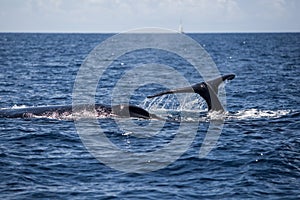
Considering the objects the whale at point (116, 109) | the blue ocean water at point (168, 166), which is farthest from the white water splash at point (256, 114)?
the whale at point (116, 109)

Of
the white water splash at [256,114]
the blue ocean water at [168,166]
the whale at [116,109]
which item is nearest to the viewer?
the blue ocean water at [168,166]

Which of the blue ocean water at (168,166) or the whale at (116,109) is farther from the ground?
the whale at (116,109)

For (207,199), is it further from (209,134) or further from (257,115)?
(257,115)

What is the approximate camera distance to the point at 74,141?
15.7 metres

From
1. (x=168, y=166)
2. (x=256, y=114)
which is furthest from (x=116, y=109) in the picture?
(x=168, y=166)

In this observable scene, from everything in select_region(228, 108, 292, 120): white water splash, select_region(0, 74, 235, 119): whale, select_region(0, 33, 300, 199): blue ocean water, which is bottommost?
select_region(0, 33, 300, 199): blue ocean water

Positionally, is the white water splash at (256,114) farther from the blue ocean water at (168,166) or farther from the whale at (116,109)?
the whale at (116,109)

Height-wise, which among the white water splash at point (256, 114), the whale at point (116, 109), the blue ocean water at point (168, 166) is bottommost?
the blue ocean water at point (168, 166)

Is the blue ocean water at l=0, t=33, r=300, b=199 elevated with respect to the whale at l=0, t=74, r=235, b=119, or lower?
lower

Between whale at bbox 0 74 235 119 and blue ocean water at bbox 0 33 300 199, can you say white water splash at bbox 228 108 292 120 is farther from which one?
whale at bbox 0 74 235 119

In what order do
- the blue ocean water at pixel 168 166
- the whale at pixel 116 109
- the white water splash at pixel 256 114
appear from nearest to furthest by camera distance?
the blue ocean water at pixel 168 166 → the whale at pixel 116 109 → the white water splash at pixel 256 114

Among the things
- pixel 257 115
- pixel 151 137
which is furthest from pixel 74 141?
pixel 257 115

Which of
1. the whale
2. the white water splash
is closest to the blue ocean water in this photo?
the white water splash

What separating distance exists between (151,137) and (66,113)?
4125 millimetres
